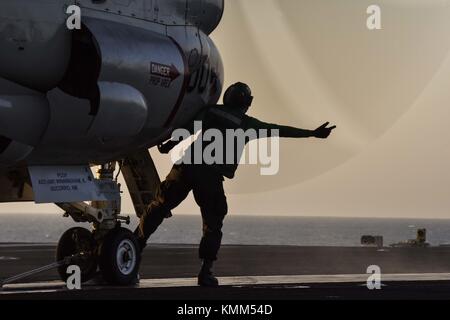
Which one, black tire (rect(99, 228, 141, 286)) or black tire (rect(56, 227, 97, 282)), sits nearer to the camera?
black tire (rect(99, 228, 141, 286))

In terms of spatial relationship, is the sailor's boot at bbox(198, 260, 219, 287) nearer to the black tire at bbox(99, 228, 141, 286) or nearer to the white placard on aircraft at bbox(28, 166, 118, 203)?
the black tire at bbox(99, 228, 141, 286)

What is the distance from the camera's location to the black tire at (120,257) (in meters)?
16.8

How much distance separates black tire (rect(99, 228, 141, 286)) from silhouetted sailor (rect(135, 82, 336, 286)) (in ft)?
2.99

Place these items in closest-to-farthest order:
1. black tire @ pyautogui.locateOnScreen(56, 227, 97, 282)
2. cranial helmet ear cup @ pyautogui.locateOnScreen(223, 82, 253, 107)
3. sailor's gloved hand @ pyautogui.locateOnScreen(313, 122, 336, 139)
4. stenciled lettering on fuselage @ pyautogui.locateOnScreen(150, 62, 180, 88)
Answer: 1. sailor's gloved hand @ pyautogui.locateOnScreen(313, 122, 336, 139)
2. stenciled lettering on fuselage @ pyautogui.locateOnScreen(150, 62, 180, 88)
3. cranial helmet ear cup @ pyautogui.locateOnScreen(223, 82, 253, 107)
4. black tire @ pyautogui.locateOnScreen(56, 227, 97, 282)

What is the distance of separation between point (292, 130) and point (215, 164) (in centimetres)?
117

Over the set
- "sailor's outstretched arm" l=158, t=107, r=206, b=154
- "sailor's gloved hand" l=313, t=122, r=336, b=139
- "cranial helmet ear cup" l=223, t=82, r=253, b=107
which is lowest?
"sailor's gloved hand" l=313, t=122, r=336, b=139

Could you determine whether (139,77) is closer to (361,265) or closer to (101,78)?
(101,78)

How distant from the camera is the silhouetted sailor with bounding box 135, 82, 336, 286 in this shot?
16.8 m

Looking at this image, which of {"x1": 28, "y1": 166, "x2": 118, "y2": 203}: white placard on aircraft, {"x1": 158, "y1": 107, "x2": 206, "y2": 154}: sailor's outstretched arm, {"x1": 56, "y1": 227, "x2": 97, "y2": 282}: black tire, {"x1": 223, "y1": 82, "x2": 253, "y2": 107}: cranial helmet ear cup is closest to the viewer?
{"x1": 28, "y1": 166, "x2": 118, "y2": 203}: white placard on aircraft

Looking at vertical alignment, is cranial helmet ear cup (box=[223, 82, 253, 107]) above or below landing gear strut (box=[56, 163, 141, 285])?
above

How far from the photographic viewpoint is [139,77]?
54.2ft

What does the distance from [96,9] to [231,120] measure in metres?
2.40

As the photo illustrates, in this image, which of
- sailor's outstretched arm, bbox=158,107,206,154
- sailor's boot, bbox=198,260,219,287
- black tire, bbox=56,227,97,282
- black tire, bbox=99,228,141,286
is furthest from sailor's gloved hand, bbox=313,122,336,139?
black tire, bbox=56,227,97,282

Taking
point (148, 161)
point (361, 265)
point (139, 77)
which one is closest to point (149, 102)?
point (139, 77)
